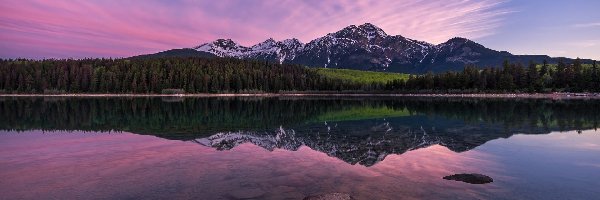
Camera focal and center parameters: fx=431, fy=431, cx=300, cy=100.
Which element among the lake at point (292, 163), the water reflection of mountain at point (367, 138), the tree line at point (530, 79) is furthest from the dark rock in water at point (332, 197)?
the tree line at point (530, 79)

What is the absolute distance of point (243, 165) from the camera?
26156mm

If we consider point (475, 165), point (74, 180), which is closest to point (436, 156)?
point (475, 165)

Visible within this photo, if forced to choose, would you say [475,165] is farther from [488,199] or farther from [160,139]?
[160,139]

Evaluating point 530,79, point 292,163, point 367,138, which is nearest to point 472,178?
point 292,163

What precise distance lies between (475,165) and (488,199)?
9.04 metres

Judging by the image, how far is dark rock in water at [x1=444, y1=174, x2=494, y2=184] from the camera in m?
21.2

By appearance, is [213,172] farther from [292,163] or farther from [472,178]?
[472,178]

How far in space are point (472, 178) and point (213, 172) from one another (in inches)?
535

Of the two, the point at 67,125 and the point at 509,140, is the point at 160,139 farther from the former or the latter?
the point at 509,140

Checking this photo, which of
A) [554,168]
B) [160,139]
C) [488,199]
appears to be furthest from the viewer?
[160,139]

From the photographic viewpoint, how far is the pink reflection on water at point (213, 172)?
62.7 feet

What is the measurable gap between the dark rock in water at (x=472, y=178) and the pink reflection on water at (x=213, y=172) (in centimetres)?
74

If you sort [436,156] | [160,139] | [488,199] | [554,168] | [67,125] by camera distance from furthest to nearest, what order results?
1. [67,125]
2. [160,139]
3. [436,156]
4. [554,168]
5. [488,199]

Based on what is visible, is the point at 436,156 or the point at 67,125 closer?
the point at 436,156
